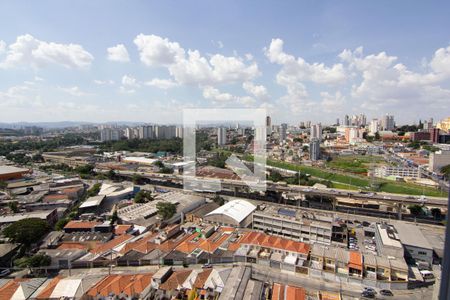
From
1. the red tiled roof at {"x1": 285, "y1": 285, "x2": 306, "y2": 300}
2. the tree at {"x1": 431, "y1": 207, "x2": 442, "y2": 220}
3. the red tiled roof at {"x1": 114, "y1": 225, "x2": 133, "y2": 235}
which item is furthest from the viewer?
the tree at {"x1": 431, "y1": 207, "x2": 442, "y2": 220}

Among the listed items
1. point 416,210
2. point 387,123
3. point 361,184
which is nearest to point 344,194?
point 416,210

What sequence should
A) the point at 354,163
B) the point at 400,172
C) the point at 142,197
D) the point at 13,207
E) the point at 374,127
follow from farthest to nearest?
the point at 374,127 → the point at 354,163 → the point at 400,172 → the point at 142,197 → the point at 13,207

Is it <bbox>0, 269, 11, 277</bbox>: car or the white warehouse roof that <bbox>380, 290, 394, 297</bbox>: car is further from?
<bbox>0, 269, 11, 277</bbox>: car

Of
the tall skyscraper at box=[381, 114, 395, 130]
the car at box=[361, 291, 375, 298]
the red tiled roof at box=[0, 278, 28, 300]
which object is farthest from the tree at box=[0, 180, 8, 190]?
the tall skyscraper at box=[381, 114, 395, 130]

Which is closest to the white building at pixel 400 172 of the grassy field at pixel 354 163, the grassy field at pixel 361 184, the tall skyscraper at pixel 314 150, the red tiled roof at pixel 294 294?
the grassy field at pixel 361 184

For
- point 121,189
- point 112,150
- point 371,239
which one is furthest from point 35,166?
point 371,239

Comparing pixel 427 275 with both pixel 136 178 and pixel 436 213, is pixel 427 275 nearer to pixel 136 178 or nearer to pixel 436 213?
A: pixel 436 213

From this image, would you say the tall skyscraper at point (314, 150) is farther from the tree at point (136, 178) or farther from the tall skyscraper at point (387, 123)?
the tall skyscraper at point (387, 123)

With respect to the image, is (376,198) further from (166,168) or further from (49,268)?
(166,168)
